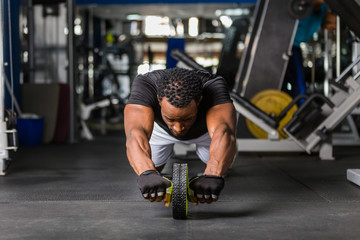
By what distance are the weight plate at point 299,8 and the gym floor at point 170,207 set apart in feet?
4.76

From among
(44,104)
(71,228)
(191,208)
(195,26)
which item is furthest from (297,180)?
(195,26)

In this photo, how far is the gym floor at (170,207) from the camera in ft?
5.74

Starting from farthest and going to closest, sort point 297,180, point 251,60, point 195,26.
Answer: point 195,26 → point 251,60 → point 297,180

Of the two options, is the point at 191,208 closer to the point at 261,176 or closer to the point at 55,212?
the point at 55,212

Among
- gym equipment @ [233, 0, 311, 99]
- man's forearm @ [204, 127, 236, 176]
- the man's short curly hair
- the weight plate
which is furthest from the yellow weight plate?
the man's short curly hair

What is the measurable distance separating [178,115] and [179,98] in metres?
0.06

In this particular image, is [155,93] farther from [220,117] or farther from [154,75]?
[220,117]

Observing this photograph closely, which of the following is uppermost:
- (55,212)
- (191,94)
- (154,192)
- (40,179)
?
(191,94)

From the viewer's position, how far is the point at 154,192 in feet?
5.66

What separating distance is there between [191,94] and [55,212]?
0.82m

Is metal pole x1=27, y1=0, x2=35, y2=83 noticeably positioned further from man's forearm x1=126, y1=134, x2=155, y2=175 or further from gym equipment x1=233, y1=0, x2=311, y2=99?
man's forearm x1=126, y1=134, x2=155, y2=175

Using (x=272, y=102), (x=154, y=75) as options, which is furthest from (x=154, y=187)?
(x=272, y=102)

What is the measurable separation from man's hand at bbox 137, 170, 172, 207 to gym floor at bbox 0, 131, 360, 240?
129 mm

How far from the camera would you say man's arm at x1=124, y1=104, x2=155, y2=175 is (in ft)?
6.02
